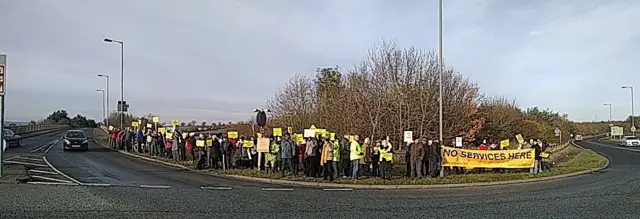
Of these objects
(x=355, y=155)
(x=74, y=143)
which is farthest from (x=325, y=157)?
(x=74, y=143)

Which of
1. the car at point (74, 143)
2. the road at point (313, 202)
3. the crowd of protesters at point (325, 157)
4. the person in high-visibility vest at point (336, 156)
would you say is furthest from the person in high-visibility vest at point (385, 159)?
the car at point (74, 143)

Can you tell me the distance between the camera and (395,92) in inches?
1556

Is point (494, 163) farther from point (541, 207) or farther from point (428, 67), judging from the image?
point (428, 67)

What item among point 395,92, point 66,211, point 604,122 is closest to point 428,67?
point 395,92

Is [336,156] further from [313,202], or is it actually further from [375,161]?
[313,202]

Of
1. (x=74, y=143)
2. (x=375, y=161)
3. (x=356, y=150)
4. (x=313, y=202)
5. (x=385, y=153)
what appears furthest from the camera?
(x=74, y=143)

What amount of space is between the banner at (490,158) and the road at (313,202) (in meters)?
4.14

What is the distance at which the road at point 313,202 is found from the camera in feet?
42.7

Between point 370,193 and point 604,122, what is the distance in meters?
146

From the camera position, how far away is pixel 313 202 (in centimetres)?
1546

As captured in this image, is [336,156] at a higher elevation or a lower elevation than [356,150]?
lower

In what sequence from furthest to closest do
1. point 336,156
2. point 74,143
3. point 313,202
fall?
point 74,143
point 336,156
point 313,202

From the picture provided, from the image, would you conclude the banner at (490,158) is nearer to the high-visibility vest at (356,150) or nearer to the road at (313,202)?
the road at (313,202)

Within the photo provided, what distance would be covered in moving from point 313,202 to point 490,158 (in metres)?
12.9
